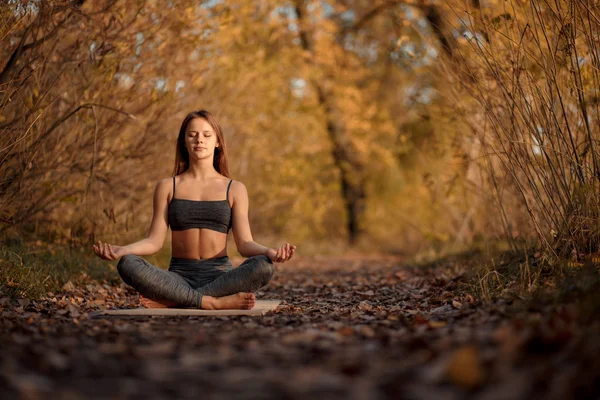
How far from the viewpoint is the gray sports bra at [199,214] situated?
16.4 ft

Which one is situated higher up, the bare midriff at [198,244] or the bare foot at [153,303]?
the bare midriff at [198,244]

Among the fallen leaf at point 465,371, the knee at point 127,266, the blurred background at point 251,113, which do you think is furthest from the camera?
the blurred background at point 251,113

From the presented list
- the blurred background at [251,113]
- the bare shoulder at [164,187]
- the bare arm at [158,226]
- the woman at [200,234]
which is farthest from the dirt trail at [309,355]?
the blurred background at [251,113]

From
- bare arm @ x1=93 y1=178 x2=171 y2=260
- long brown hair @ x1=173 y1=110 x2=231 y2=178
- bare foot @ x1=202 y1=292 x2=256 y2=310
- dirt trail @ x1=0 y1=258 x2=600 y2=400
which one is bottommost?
dirt trail @ x1=0 y1=258 x2=600 y2=400

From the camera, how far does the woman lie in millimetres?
4625

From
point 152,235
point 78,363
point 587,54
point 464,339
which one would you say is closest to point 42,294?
point 152,235

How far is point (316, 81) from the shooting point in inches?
631

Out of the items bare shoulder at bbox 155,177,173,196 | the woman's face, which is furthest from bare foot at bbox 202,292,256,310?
the woman's face

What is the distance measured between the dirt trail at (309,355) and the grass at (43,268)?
29.0 inches

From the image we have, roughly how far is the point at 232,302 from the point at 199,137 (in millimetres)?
1320

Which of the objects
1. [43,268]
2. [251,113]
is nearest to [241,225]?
[43,268]

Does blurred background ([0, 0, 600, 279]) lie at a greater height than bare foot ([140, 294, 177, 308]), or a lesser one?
greater

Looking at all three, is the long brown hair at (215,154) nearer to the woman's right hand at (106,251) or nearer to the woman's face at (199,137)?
the woman's face at (199,137)

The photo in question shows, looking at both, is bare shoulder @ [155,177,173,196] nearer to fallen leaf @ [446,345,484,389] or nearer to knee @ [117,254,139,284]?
knee @ [117,254,139,284]
